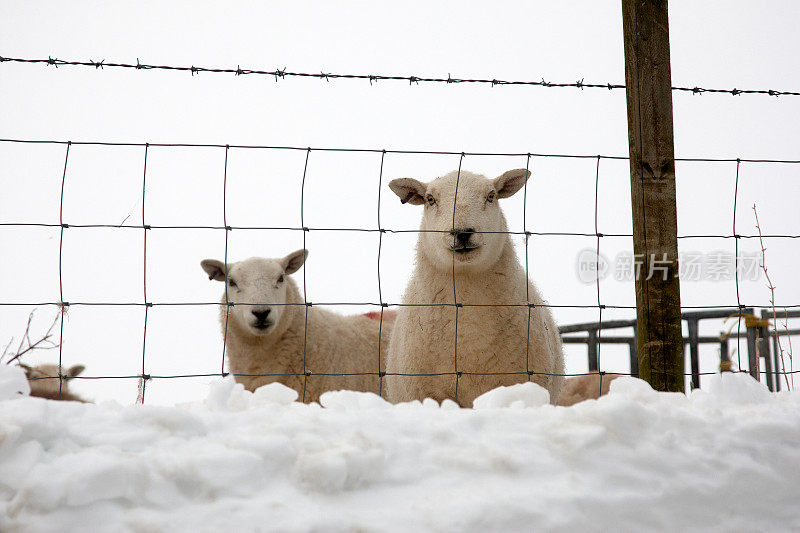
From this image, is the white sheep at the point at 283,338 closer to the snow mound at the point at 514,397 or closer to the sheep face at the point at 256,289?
the sheep face at the point at 256,289

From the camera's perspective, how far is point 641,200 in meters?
3.60

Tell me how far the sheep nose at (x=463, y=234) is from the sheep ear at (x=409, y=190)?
0.74 m

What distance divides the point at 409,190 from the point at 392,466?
3.63 m

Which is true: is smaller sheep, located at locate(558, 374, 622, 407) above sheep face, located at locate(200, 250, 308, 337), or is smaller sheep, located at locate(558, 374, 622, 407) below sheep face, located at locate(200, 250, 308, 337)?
below

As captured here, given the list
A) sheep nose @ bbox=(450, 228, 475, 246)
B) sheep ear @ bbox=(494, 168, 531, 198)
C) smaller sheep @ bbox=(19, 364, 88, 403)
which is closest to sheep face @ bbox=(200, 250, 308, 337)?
smaller sheep @ bbox=(19, 364, 88, 403)

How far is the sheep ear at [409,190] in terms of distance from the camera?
17.4 feet

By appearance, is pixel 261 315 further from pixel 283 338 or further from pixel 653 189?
pixel 653 189

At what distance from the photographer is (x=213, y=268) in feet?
22.2

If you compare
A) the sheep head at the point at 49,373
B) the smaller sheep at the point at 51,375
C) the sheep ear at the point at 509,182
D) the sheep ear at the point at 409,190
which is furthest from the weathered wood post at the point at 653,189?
the sheep head at the point at 49,373

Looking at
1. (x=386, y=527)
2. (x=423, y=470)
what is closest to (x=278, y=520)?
(x=386, y=527)

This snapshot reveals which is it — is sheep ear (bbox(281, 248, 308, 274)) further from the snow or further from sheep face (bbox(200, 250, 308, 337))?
the snow

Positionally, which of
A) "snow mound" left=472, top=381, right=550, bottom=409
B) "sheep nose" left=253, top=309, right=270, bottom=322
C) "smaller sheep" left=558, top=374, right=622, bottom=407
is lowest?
"smaller sheep" left=558, top=374, right=622, bottom=407

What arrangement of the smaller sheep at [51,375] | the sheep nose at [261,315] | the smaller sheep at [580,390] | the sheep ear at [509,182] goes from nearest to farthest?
the sheep ear at [509,182], the smaller sheep at [51,375], the sheep nose at [261,315], the smaller sheep at [580,390]

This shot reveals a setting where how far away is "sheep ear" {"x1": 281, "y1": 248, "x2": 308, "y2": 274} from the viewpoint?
22.9 ft
